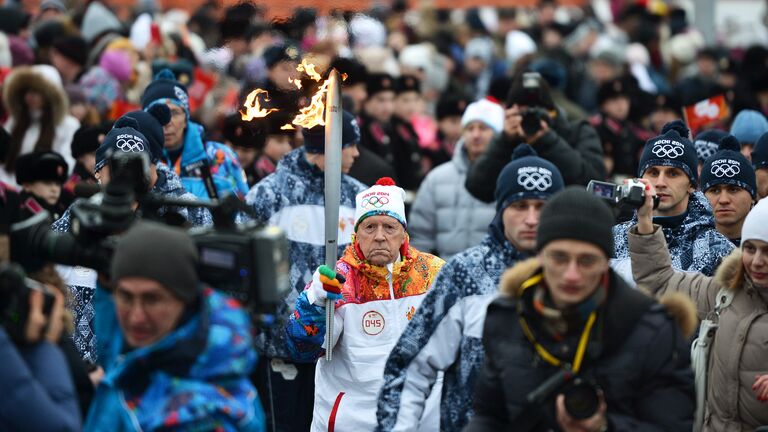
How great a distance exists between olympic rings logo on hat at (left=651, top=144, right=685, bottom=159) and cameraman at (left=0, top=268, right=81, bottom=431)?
13.3 feet

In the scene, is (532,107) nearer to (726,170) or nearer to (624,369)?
(726,170)

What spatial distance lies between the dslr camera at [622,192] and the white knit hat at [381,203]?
160 centimetres

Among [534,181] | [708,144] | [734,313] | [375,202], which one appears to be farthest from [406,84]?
[534,181]

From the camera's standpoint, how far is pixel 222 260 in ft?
17.5

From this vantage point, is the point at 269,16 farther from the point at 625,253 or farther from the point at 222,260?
the point at 222,260

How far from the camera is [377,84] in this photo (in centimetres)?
1388

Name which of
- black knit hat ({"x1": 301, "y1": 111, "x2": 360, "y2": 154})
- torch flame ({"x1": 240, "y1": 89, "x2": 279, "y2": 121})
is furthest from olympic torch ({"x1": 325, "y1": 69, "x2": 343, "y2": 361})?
black knit hat ({"x1": 301, "y1": 111, "x2": 360, "y2": 154})

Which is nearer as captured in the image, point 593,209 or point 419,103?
point 593,209

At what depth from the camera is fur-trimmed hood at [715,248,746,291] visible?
23.1 ft

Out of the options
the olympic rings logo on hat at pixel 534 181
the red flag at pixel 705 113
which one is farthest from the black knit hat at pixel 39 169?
the red flag at pixel 705 113

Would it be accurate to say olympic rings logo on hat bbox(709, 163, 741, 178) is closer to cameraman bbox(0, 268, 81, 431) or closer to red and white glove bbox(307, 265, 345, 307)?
red and white glove bbox(307, 265, 345, 307)

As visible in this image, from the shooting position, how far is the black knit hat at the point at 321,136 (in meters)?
9.33

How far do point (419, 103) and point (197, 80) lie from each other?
2.20 meters

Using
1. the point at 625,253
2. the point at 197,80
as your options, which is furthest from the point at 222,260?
the point at 197,80
